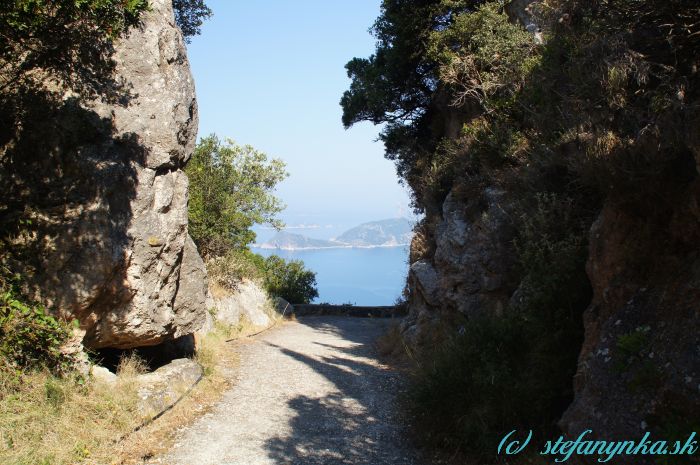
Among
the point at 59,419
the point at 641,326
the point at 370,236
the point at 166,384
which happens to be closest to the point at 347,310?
the point at 166,384

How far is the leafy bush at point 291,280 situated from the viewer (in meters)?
24.8

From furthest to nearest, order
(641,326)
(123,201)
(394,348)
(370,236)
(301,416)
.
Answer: (370,236) < (394,348) < (301,416) < (123,201) < (641,326)

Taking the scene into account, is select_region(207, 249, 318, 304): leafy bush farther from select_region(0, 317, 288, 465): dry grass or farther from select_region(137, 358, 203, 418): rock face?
select_region(0, 317, 288, 465): dry grass

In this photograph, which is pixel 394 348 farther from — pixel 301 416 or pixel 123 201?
pixel 123 201

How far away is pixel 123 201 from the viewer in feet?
23.8

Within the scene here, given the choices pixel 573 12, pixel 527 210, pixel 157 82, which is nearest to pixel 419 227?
pixel 527 210

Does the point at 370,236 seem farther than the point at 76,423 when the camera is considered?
Yes

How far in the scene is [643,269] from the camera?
5121mm

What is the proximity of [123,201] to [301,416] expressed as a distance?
402 cm

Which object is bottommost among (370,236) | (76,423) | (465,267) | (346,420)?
(346,420)

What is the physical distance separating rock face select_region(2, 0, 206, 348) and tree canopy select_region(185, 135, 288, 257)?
23.8ft

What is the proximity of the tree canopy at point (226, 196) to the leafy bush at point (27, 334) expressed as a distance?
902 cm

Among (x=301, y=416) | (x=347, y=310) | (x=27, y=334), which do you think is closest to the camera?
(x=27, y=334)

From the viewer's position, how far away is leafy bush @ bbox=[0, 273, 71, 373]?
19.5 feet
